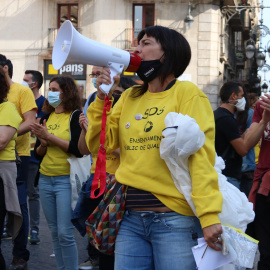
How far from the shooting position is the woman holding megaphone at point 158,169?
2.94 meters

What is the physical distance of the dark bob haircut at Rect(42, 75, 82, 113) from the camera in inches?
219

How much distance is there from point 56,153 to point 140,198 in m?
2.47

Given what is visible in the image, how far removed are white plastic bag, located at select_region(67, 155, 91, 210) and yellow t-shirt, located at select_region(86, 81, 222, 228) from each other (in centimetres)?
205

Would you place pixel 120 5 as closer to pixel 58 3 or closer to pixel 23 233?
pixel 58 3

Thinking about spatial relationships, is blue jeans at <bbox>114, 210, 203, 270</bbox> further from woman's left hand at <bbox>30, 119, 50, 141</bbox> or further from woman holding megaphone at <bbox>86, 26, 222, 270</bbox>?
woman's left hand at <bbox>30, 119, 50, 141</bbox>

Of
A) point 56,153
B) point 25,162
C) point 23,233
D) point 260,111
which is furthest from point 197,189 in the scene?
point 25,162

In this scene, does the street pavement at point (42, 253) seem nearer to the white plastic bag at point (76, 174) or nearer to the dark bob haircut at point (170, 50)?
the white plastic bag at point (76, 174)

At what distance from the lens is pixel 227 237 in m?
2.87

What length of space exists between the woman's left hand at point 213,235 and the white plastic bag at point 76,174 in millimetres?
2492

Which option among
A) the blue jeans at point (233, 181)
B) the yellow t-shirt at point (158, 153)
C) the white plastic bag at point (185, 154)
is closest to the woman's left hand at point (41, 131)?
the blue jeans at point (233, 181)

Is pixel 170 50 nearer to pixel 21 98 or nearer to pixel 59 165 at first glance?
pixel 59 165

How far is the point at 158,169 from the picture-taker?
304cm

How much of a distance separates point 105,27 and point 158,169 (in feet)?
78.1

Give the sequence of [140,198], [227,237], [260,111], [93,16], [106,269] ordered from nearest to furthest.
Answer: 1. [227,237]
2. [140,198]
3. [106,269]
4. [260,111]
5. [93,16]
